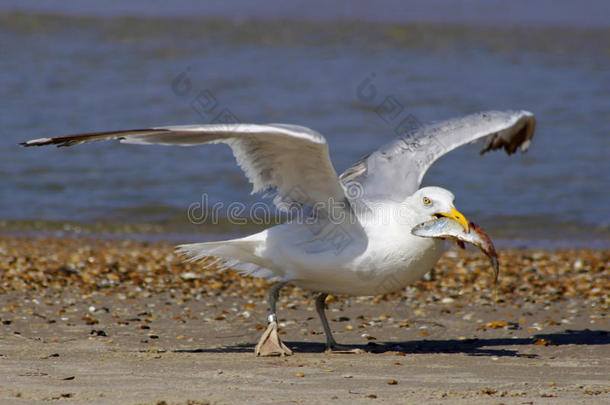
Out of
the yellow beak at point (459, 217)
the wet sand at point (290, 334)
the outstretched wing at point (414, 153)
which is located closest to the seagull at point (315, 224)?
the yellow beak at point (459, 217)

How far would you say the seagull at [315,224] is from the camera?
227 inches

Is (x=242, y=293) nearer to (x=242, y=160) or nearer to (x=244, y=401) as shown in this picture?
(x=242, y=160)

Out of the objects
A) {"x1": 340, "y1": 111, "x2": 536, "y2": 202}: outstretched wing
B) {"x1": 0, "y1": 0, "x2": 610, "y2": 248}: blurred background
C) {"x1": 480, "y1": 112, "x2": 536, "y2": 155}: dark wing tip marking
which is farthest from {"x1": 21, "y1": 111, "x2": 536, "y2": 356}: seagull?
{"x1": 0, "y1": 0, "x2": 610, "y2": 248}: blurred background

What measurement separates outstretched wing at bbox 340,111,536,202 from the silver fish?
0.74 metres

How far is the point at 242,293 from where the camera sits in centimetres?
850

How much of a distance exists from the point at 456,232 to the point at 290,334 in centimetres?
189

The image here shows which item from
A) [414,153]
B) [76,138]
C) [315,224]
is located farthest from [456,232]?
[76,138]

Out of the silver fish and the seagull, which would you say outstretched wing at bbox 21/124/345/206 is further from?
the silver fish

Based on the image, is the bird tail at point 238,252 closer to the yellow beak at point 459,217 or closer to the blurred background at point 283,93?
the yellow beak at point 459,217

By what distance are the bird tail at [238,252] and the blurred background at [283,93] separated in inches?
210

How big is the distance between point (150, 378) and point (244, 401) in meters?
0.78

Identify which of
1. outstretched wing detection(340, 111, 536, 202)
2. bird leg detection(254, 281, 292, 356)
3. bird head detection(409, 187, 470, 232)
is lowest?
bird leg detection(254, 281, 292, 356)

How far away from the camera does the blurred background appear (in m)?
13.4

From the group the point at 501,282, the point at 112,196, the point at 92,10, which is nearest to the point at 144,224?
the point at 112,196
